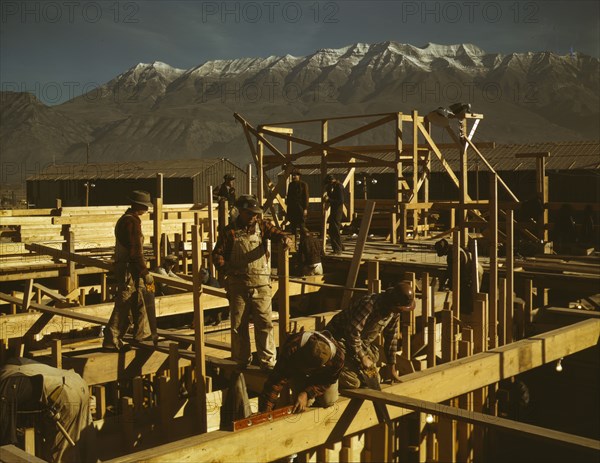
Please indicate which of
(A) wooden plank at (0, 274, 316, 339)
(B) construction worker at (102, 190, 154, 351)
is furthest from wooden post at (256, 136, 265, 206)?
(B) construction worker at (102, 190, 154, 351)

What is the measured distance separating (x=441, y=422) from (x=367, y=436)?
1.06 meters

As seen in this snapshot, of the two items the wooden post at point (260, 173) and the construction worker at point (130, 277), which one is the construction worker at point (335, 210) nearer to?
the wooden post at point (260, 173)

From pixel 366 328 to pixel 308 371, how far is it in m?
0.99

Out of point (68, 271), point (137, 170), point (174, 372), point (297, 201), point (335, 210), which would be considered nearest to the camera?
point (174, 372)

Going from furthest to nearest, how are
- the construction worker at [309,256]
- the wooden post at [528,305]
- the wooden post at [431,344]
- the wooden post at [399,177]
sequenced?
the wooden post at [399,177], the construction worker at [309,256], the wooden post at [528,305], the wooden post at [431,344]

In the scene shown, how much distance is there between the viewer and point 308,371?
234 inches

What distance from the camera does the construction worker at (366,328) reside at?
649cm

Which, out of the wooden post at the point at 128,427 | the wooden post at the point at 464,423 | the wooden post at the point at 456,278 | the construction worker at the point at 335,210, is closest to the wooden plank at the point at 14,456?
the wooden post at the point at 128,427

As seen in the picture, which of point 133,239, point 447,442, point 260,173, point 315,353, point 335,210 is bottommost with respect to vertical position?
point 447,442

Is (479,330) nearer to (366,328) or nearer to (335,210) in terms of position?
(366,328)

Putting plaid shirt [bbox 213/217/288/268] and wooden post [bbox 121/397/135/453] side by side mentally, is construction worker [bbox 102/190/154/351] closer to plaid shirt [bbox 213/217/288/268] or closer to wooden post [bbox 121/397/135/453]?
wooden post [bbox 121/397/135/453]

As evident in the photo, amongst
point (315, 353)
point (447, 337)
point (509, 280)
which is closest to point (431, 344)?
point (447, 337)

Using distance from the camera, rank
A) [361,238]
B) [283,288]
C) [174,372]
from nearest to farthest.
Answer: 1. [283,288]
2. [174,372]
3. [361,238]

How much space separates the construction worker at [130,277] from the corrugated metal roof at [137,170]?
1458 inches
